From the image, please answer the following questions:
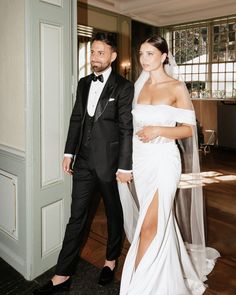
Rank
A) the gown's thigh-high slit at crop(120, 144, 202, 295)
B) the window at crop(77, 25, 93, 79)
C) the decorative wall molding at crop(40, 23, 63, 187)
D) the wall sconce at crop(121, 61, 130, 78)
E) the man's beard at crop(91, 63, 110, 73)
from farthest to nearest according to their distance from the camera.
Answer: the wall sconce at crop(121, 61, 130, 78)
the window at crop(77, 25, 93, 79)
the decorative wall molding at crop(40, 23, 63, 187)
the man's beard at crop(91, 63, 110, 73)
the gown's thigh-high slit at crop(120, 144, 202, 295)

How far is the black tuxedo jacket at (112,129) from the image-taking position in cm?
225

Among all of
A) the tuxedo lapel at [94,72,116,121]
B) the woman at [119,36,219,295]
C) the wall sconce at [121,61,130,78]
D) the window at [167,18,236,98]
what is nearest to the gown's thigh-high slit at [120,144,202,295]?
the woman at [119,36,219,295]

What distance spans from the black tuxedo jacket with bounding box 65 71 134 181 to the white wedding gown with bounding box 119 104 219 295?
0.22 feet

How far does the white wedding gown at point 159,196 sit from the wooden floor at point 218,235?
0.45 m

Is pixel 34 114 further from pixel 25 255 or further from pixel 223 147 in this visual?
pixel 223 147

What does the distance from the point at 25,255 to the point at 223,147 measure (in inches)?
281

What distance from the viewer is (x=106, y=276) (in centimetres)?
258

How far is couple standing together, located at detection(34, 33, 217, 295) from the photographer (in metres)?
2.12

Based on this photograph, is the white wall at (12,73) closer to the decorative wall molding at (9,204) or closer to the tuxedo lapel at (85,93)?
the decorative wall molding at (9,204)

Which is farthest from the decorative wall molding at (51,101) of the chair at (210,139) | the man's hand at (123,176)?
the chair at (210,139)

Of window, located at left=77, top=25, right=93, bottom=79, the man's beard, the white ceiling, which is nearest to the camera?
the man's beard

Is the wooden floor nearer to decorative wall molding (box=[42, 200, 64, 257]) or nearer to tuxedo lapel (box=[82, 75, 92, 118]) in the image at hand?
decorative wall molding (box=[42, 200, 64, 257])

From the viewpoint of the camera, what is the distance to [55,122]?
263cm

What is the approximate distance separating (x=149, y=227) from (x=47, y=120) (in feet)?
3.61
